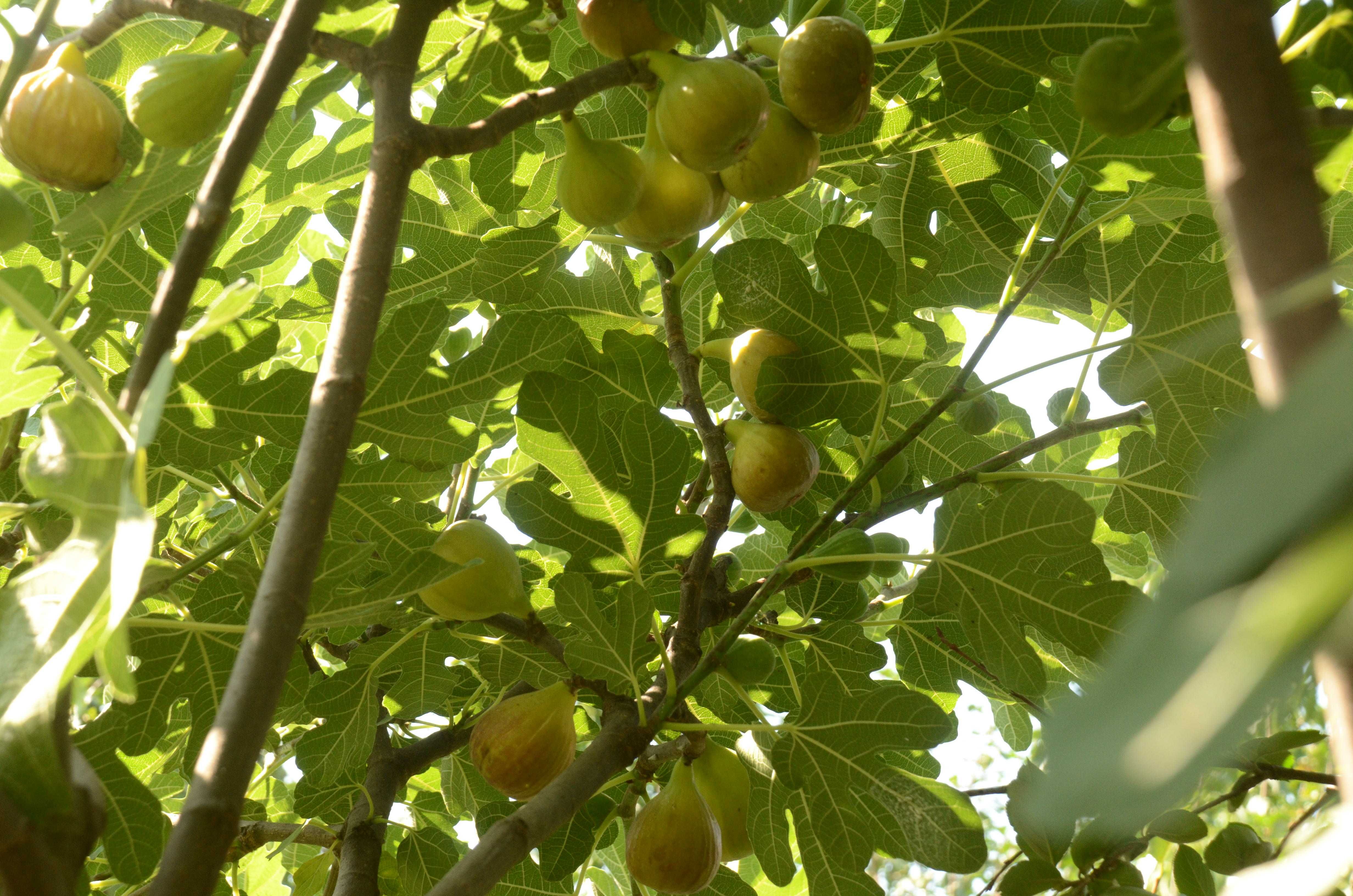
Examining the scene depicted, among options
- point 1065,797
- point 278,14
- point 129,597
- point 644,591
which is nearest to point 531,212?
point 278,14

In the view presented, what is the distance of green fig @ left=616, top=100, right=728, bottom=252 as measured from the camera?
3.59ft

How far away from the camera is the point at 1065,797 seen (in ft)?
0.55

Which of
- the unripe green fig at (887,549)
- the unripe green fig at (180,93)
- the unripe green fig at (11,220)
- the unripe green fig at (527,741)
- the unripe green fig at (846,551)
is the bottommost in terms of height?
the unripe green fig at (527,741)

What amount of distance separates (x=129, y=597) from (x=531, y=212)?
111 centimetres

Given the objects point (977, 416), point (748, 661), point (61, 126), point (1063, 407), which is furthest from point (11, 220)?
point (1063, 407)

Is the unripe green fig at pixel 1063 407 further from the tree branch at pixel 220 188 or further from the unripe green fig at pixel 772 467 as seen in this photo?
the tree branch at pixel 220 188

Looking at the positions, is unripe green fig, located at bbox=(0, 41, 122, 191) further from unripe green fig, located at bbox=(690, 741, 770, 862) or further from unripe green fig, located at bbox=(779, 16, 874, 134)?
unripe green fig, located at bbox=(690, 741, 770, 862)

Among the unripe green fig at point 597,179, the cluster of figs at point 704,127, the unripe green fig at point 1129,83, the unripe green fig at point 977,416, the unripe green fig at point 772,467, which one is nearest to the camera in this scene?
the unripe green fig at point 1129,83

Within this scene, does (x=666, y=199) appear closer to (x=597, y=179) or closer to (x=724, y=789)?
(x=597, y=179)

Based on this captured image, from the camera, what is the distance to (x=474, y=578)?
1064mm

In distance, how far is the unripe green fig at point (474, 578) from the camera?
3.49 feet

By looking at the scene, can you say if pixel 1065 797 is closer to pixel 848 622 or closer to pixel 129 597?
pixel 129 597

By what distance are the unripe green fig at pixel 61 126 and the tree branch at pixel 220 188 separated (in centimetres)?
51

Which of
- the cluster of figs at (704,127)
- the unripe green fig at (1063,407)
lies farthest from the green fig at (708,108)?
the unripe green fig at (1063,407)
